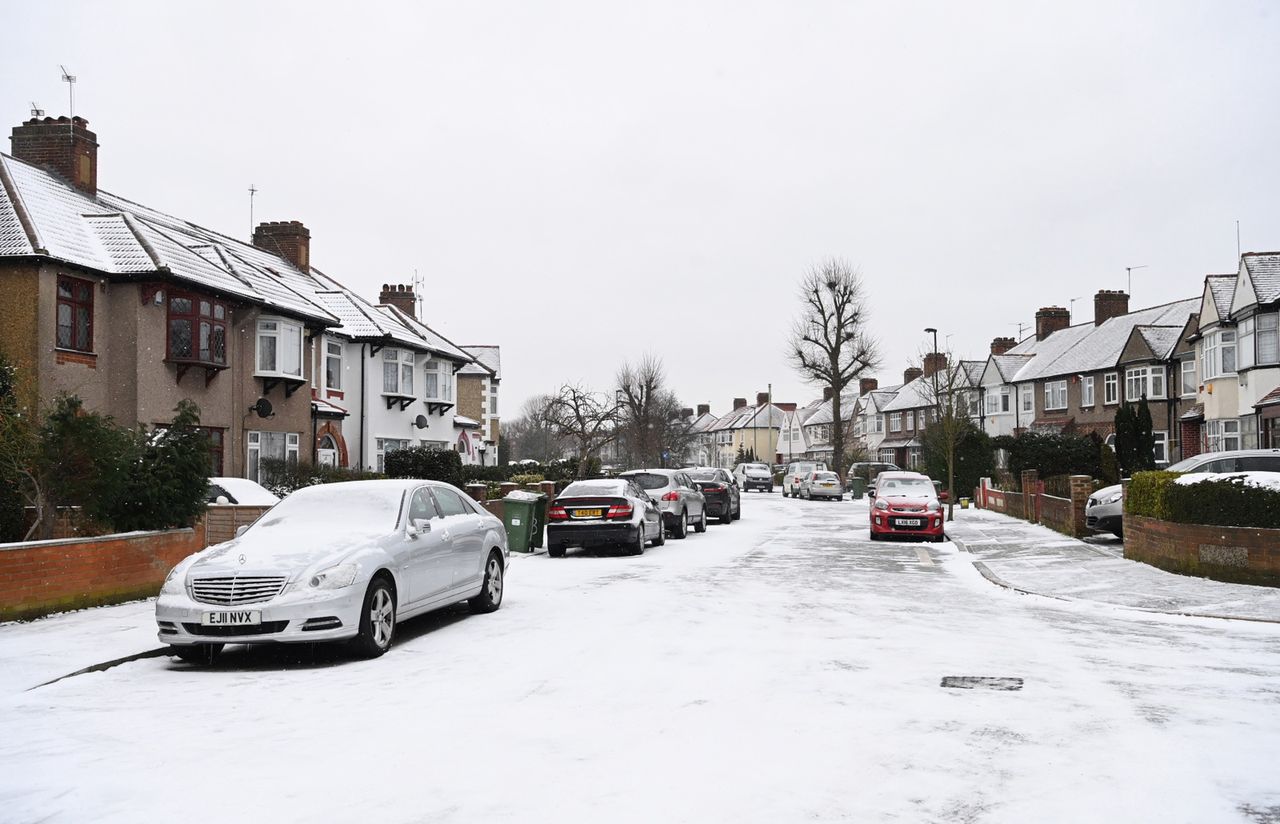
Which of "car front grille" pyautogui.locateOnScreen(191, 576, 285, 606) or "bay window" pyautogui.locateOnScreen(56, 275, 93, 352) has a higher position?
"bay window" pyautogui.locateOnScreen(56, 275, 93, 352)

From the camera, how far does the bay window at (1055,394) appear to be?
2263 inches

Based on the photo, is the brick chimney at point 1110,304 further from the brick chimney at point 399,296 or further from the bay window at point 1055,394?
the brick chimney at point 399,296

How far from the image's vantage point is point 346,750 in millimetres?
6102

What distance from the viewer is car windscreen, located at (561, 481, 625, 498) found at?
2033 centimetres

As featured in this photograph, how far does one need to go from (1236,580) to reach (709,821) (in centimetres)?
1200

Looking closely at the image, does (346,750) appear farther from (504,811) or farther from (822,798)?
(822,798)

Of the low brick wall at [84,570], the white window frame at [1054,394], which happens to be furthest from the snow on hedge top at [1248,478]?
the white window frame at [1054,394]

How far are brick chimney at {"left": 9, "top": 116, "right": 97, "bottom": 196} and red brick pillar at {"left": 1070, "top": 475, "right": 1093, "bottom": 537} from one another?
24.8 metres

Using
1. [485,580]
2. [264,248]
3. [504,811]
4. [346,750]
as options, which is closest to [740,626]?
[485,580]

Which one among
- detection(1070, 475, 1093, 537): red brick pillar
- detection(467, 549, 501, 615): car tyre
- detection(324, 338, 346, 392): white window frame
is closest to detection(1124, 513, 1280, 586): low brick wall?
detection(1070, 475, 1093, 537): red brick pillar

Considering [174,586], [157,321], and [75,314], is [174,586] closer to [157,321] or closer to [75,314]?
[75,314]

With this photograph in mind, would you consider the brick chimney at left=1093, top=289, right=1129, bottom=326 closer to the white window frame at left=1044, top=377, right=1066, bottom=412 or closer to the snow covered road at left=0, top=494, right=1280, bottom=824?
the white window frame at left=1044, top=377, right=1066, bottom=412

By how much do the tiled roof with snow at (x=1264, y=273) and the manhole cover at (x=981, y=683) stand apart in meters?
29.2

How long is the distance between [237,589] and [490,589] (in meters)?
3.77
